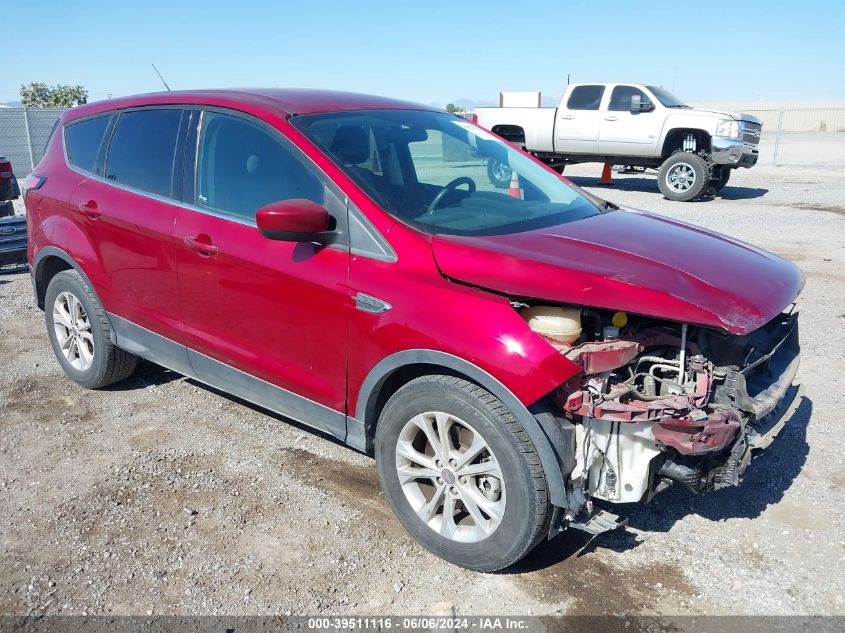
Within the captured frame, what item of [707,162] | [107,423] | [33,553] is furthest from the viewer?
[707,162]

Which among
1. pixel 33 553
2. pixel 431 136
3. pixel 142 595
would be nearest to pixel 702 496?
pixel 431 136

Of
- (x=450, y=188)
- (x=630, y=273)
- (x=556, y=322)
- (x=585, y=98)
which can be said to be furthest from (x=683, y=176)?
(x=556, y=322)

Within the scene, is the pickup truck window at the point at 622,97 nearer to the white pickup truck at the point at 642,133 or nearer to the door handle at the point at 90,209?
the white pickup truck at the point at 642,133

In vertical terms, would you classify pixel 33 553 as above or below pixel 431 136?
below

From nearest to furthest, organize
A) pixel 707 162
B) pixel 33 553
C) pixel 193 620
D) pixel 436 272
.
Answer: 1. pixel 193 620
2. pixel 436 272
3. pixel 33 553
4. pixel 707 162

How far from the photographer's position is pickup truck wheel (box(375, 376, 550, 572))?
8.88 feet

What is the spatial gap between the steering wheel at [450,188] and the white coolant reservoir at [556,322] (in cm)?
76

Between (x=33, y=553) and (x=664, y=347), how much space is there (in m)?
2.83

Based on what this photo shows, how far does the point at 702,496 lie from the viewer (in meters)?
3.62

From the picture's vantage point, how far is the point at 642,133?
1482cm

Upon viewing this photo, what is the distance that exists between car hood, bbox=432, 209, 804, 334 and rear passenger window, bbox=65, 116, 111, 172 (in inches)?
105

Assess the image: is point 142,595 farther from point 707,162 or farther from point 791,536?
point 707,162

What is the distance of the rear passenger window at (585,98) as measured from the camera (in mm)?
15578

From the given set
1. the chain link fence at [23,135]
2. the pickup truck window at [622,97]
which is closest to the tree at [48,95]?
the chain link fence at [23,135]
